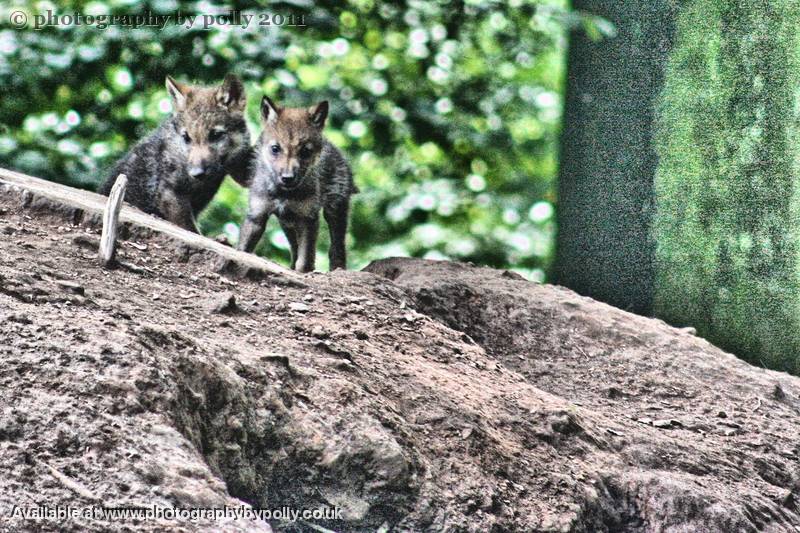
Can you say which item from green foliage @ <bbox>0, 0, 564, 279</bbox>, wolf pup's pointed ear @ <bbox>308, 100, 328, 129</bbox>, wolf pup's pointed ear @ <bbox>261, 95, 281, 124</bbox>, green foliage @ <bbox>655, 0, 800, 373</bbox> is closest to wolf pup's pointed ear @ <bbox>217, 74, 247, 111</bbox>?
wolf pup's pointed ear @ <bbox>261, 95, 281, 124</bbox>

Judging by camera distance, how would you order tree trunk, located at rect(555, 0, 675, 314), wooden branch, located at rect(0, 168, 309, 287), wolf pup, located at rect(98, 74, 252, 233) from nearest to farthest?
wooden branch, located at rect(0, 168, 309, 287), tree trunk, located at rect(555, 0, 675, 314), wolf pup, located at rect(98, 74, 252, 233)

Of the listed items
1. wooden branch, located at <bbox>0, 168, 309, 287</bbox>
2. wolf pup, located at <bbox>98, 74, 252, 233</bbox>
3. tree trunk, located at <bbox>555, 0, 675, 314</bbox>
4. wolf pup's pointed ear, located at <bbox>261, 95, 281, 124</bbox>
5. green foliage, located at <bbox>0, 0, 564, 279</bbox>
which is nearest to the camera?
wooden branch, located at <bbox>0, 168, 309, 287</bbox>

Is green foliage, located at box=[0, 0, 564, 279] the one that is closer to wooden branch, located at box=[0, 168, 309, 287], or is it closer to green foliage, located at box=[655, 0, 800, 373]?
green foliage, located at box=[655, 0, 800, 373]

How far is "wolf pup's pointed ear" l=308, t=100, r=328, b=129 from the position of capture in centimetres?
637

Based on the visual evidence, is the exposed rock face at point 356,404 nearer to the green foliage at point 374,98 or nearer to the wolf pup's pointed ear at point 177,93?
the green foliage at point 374,98

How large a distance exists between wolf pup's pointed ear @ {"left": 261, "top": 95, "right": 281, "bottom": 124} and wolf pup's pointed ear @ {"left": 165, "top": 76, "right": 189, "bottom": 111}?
448 mm

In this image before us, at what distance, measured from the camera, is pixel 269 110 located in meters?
6.35

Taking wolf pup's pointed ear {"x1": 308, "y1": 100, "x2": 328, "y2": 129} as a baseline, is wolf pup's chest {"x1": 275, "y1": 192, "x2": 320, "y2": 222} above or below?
below

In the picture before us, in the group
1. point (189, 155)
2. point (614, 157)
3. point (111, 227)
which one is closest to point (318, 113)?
point (189, 155)

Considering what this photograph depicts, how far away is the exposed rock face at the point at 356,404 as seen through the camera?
271 cm

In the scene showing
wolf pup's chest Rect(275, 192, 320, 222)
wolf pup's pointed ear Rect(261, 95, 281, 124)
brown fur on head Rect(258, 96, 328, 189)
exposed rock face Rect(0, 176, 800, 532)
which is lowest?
exposed rock face Rect(0, 176, 800, 532)

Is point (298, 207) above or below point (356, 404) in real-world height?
above

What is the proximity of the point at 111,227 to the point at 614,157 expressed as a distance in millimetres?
3183

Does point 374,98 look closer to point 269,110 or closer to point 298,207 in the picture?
point 269,110
